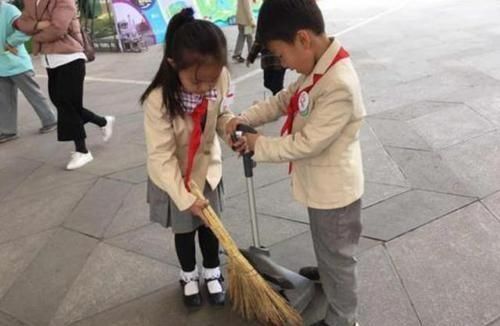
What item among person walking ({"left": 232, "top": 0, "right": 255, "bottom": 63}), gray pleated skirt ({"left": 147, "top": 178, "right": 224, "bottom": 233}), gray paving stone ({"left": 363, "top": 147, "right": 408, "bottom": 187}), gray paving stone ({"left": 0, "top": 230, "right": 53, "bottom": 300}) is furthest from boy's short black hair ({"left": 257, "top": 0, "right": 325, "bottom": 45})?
person walking ({"left": 232, "top": 0, "right": 255, "bottom": 63})

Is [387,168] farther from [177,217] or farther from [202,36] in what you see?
[202,36]

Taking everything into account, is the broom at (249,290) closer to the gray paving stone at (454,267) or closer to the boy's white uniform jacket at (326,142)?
the boy's white uniform jacket at (326,142)

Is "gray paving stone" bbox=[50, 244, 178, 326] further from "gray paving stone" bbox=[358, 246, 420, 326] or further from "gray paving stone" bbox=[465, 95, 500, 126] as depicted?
"gray paving stone" bbox=[465, 95, 500, 126]

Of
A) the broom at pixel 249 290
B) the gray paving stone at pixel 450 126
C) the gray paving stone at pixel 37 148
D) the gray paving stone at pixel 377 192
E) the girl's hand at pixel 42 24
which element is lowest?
the gray paving stone at pixel 37 148

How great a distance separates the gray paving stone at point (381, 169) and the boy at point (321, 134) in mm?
1585

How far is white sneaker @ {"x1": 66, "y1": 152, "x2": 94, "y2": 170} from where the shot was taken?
4445 millimetres

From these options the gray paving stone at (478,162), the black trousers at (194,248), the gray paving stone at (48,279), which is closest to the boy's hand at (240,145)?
the black trousers at (194,248)

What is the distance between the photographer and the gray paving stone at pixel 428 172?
340 cm

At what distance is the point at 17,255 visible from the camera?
10.6 ft

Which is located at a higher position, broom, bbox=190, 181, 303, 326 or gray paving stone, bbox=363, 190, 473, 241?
broom, bbox=190, 181, 303, 326

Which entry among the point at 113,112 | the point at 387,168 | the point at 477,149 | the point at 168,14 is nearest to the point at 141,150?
the point at 113,112

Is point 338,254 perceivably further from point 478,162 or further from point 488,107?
point 488,107

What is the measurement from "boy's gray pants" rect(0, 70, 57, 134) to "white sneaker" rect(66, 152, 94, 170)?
1.19m

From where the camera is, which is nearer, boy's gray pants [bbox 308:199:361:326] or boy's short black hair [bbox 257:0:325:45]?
boy's short black hair [bbox 257:0:325:45]
